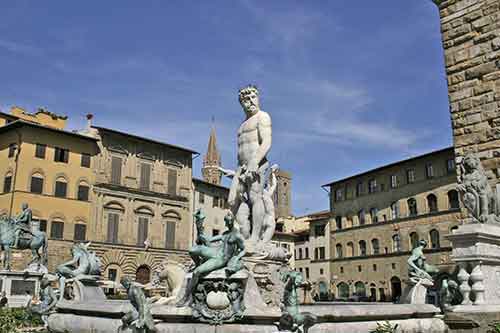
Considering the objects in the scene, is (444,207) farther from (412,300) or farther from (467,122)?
(412,300)

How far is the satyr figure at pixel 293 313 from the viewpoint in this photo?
5363 mm

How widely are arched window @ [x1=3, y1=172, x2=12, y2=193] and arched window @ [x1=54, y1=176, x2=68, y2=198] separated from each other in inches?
122

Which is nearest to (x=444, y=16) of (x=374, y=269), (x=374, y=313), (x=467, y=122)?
(x=467, y=122)

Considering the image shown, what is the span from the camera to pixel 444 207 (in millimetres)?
40656

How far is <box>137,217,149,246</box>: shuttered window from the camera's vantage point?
133 ft

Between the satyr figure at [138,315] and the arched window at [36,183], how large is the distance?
32589 mm

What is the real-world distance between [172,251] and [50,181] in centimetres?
1166

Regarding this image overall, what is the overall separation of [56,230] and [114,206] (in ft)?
17.1

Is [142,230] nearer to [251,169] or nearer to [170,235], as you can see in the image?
[170,235]

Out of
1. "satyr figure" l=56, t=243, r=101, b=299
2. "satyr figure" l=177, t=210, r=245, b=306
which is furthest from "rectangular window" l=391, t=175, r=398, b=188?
"satyr figure" l=177, t=210, r=245, b=306

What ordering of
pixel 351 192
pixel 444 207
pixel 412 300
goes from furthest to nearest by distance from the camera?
pixel 351 192 < pixel 444 207 < pixel 412 300

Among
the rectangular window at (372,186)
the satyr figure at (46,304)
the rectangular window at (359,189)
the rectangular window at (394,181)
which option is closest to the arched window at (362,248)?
the rectangular window at (359,189)

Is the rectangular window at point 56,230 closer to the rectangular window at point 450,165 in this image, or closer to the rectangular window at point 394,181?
the rectangular window at point 394,181

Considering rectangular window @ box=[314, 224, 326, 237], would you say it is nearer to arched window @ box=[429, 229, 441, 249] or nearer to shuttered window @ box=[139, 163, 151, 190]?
arched window @ box=[429, 229, 441, 249]
